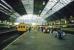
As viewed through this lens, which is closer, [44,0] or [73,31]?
[73,31]

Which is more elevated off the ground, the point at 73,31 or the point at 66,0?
the point at 66,0

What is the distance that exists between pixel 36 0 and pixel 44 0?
→ 1934 mm

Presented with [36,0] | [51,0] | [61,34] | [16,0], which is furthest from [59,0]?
[61,34]

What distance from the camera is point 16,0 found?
4734 cm

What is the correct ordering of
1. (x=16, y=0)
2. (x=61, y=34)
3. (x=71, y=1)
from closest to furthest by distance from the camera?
(x=61, y=34), (x=71, y=1), (x=16, y=0)

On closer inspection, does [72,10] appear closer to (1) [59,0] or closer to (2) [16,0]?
(1) [59,0]

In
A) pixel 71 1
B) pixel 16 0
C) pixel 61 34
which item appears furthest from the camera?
pixel 16 0

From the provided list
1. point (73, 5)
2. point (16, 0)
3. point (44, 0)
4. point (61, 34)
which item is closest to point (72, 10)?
point (73, 5)

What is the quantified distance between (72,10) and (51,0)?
5.28 meters

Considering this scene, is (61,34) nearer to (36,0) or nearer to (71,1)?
(71,1)

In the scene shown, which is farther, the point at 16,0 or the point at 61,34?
the point at 16,0

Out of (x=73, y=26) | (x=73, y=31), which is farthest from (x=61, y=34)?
(x=73, y=26)

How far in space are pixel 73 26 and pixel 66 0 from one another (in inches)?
253

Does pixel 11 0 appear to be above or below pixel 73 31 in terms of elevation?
above
